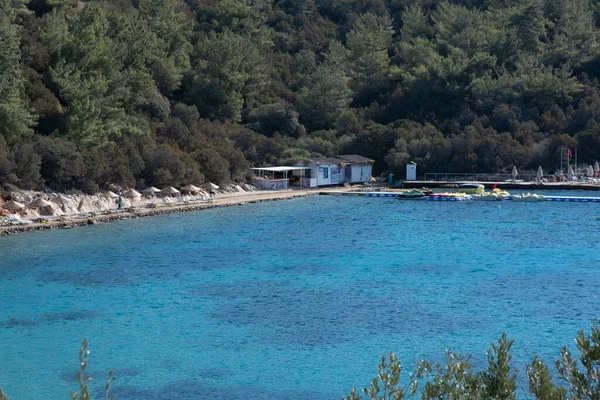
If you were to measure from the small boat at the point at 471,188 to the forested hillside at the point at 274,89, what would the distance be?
13.4ft

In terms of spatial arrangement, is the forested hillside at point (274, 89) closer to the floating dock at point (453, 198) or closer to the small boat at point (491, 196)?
the floating dock at point (453, 198)

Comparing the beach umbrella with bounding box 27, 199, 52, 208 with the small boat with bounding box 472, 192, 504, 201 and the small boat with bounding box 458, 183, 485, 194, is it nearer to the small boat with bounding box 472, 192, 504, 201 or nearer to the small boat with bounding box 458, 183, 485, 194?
the small boat with bounding box 472, 192, 504, 201

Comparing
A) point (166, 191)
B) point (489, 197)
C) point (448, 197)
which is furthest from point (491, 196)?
point (166, 191)

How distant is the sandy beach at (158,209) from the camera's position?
40625 millimetres

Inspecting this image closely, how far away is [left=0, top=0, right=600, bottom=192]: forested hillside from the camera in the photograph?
5119 cm

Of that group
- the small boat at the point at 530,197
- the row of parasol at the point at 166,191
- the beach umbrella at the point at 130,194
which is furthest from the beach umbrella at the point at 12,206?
the small boat at the point at 530,197

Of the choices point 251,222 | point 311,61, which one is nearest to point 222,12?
point 311,61

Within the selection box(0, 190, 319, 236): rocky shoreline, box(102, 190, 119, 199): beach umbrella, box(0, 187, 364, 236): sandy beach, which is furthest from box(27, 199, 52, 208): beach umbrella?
box(102, 190, 119, 199): beach umbrella

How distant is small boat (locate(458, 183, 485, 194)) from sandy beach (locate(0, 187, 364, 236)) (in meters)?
7.29

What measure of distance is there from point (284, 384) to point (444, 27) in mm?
67480

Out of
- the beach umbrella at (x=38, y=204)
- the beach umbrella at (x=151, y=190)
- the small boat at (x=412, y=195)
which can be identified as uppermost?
the beach umbrella at (x=151, y=190)

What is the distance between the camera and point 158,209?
48.2 m

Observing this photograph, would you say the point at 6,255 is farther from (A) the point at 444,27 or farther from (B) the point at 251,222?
(A) the point at 444,27

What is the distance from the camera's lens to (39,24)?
192ft
